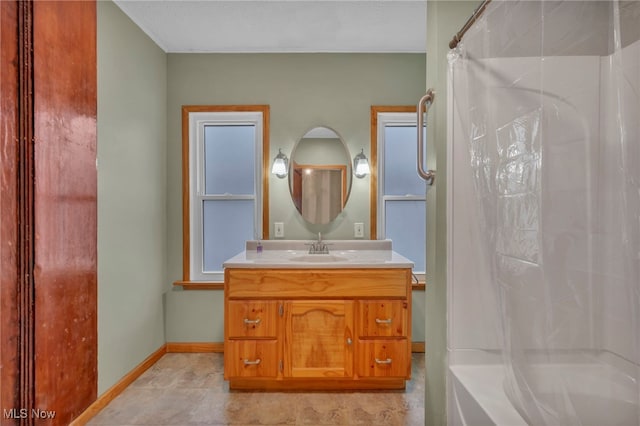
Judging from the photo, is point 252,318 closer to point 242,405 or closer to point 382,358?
point 242,405

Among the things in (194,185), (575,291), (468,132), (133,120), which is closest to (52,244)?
(575,291)

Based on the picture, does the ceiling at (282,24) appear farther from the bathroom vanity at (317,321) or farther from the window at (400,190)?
the bathroom vanity at (317,321)

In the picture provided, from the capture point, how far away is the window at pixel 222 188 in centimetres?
276

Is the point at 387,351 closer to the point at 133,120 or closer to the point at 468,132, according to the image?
the point at 468,132

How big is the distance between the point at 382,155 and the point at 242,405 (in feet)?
6.70

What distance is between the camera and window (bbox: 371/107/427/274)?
9.04ft

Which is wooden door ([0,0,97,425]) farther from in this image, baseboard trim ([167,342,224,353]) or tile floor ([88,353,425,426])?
baseboard trim ([167,342,224,353])

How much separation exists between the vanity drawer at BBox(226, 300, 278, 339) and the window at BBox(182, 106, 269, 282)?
76cm

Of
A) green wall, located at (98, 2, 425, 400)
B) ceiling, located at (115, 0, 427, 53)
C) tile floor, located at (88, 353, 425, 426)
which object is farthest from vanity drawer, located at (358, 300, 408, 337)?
ceiling, located at (115, 0, 427, 53)

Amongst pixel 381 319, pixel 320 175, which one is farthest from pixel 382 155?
pixel 381 319

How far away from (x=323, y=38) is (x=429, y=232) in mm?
1827

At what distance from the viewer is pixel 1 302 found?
1.22 ft

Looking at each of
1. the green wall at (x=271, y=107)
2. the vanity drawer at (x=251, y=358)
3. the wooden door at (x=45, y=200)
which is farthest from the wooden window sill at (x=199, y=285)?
the wooden door at (x=45, y=200)

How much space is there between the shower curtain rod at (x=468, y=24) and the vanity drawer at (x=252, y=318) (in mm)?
1641
